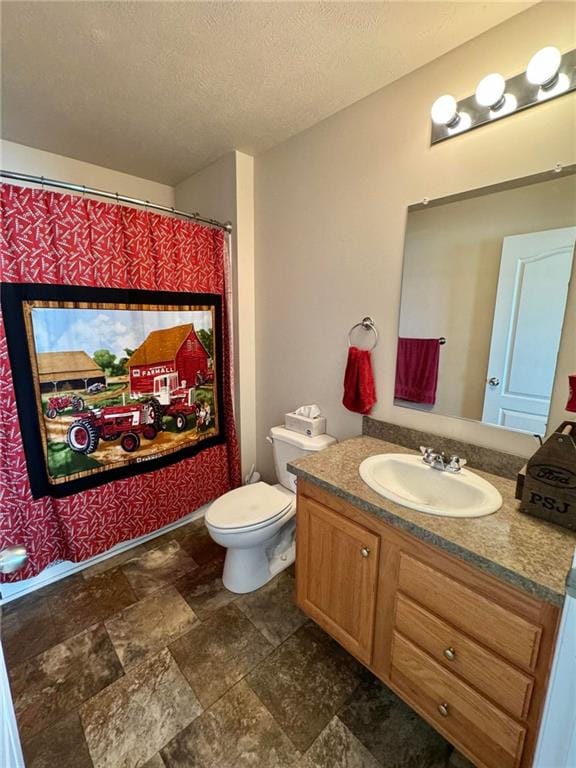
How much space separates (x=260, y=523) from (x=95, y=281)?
4.84 ft

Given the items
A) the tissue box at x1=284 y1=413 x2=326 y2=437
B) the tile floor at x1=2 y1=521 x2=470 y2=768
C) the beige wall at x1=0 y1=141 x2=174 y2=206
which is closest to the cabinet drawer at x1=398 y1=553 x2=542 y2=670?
the tile floor at x1=2 y1=521 x2=470 y2=768

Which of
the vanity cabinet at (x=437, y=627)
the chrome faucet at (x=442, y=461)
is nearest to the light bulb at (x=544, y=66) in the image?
the chrome faucet at (x=442, y=461)

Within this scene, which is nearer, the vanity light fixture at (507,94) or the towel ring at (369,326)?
the vanity light fixture at (507,94)

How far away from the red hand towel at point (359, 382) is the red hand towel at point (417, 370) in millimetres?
130

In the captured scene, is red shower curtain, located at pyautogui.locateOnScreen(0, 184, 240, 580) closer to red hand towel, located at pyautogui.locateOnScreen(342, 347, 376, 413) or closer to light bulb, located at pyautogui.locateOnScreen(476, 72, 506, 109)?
red hand towel, located at pyautogui.locateOnScreen(342, 347, 376, 413)

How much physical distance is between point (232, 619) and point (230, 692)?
1.06 ft

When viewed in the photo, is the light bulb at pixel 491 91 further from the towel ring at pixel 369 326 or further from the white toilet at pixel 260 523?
the white toilet at pixel 260 523

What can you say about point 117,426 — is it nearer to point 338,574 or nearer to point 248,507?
point 248,507

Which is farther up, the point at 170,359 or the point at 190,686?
the point at 170,359

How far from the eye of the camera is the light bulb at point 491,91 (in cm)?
111

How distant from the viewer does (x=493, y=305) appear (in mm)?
1262

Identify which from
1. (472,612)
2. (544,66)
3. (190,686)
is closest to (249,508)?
(190,686)

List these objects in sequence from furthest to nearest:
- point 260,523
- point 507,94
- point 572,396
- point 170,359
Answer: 1. point 170,359
2. point 260,523
3. point 507,94
4. point 572,396

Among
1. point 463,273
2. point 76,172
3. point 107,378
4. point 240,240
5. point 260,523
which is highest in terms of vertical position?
point 76,172
